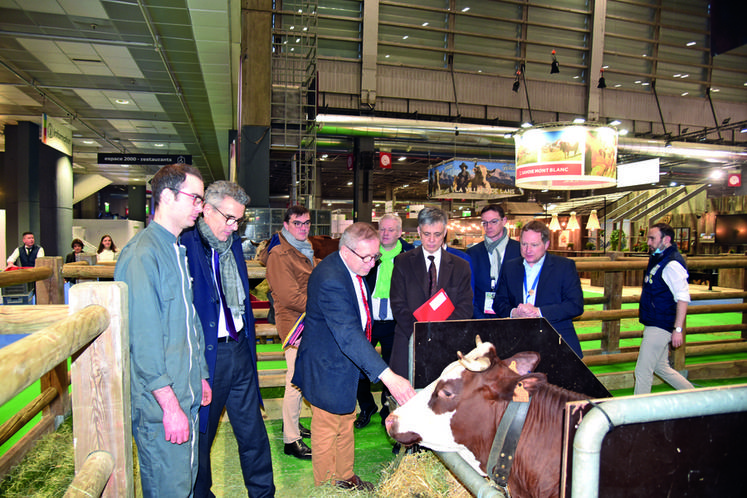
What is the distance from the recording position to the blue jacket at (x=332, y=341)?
230 cm

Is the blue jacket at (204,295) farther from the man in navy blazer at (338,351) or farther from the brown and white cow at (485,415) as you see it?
the brown and white cow at (485,415)

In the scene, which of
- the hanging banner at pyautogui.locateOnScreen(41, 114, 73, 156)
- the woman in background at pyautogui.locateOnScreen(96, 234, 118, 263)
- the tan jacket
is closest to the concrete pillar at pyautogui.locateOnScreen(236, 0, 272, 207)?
the woman in background at pyautogui.locateOnScreen(96, 234, 118, 263)

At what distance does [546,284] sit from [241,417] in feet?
7.06

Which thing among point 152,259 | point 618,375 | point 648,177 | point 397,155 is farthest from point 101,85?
point 648,177

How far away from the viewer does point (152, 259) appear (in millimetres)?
1699

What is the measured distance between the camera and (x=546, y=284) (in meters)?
3.06

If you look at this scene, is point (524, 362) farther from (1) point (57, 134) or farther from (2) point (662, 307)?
(1) point (57, 134)

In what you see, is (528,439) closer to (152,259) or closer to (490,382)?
(490,382)

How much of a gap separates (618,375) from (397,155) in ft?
42.4

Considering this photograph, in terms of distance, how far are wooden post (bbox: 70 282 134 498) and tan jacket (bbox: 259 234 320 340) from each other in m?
1.90

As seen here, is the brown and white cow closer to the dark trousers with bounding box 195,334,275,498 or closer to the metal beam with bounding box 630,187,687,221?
the dark trousers with bounding box 195,334,275,498

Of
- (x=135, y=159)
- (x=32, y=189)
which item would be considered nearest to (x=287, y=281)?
(x=135, y=159)

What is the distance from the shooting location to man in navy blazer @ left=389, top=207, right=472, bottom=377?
301 centimetres

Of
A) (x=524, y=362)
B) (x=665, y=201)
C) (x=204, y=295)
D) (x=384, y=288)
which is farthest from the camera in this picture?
(x=665, y=201)
